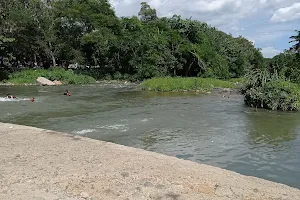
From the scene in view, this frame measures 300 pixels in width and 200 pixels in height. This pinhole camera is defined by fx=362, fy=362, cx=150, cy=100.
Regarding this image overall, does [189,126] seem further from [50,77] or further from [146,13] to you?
[146,13]

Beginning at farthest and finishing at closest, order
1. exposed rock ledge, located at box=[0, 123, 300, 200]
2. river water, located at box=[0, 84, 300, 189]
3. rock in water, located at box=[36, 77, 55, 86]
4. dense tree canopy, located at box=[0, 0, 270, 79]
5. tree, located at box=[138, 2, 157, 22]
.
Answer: tree, located at box=[138, 2, 157, 22], dense tree canopy, located at box=[0, 0, 270, 79], rock in water, located at box=[36, 77, 55, 86], river water, located at box=[0, 84, 300, 189], exposed rock ledge, located at box=[0, 123, 300, 200]

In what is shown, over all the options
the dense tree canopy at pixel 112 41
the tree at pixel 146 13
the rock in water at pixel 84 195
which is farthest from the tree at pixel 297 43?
the rock in water at pixel 84 195

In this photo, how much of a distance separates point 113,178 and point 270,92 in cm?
1701

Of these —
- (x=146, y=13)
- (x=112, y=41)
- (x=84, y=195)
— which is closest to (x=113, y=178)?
(x=84, y=195)

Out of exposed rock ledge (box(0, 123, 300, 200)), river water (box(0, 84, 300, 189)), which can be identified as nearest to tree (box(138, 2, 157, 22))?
river water (box(0, 84, 300, 189))

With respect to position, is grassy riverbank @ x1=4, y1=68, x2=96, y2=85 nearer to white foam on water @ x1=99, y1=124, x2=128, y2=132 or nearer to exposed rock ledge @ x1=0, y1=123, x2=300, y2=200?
white foam on water @ x1=99, y1=124, x2=128, y2=132

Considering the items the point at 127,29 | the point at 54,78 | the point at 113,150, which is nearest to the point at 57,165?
the point at 113,150

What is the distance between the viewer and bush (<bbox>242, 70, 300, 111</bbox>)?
22109 millimetres

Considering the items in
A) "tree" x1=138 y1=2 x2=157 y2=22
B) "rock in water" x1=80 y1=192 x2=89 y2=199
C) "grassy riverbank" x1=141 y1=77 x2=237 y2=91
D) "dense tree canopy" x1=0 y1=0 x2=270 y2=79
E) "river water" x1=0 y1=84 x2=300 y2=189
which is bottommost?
"river water" x1=0 y1=84 x2=300 y2=189

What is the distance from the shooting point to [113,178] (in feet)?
26.5

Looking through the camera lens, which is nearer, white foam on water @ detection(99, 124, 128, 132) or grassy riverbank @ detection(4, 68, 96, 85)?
white foam on water @ detection(99, 124, 128, 132)

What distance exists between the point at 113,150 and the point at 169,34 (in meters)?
37.4

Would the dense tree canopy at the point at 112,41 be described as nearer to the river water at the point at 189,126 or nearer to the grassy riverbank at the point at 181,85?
the grassy riverbank at the point at 181,85

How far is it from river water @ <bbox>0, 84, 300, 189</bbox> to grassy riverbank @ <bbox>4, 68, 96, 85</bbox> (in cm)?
1619
